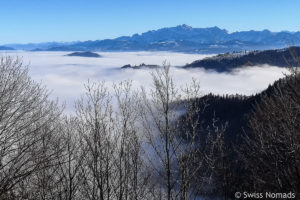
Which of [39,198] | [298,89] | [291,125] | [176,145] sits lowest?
[39,198]

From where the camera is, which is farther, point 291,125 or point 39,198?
point 39,198

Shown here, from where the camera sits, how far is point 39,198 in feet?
53.8

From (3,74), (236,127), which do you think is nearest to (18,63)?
(3,74)

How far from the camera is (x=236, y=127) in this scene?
142 meters

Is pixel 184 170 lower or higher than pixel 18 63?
lower

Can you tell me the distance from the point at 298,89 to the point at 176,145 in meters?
5.19

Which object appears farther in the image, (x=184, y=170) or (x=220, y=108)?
(x=220, y=108)

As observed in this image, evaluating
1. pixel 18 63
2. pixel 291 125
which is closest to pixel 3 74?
pixel 18 63

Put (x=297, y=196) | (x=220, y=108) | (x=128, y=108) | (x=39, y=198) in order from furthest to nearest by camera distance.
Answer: (x=220, y=108) < (x=128, y=108) < (x=39, y=198) < (x=297, y=196)

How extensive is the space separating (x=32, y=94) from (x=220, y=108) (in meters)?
158

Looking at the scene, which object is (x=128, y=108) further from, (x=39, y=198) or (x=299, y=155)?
(x=299, y=155)

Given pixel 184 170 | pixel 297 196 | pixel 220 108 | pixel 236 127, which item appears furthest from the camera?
pixel 220 108

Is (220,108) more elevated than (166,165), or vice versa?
(166,165)

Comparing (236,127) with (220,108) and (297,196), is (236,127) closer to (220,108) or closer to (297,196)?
(220,108)
